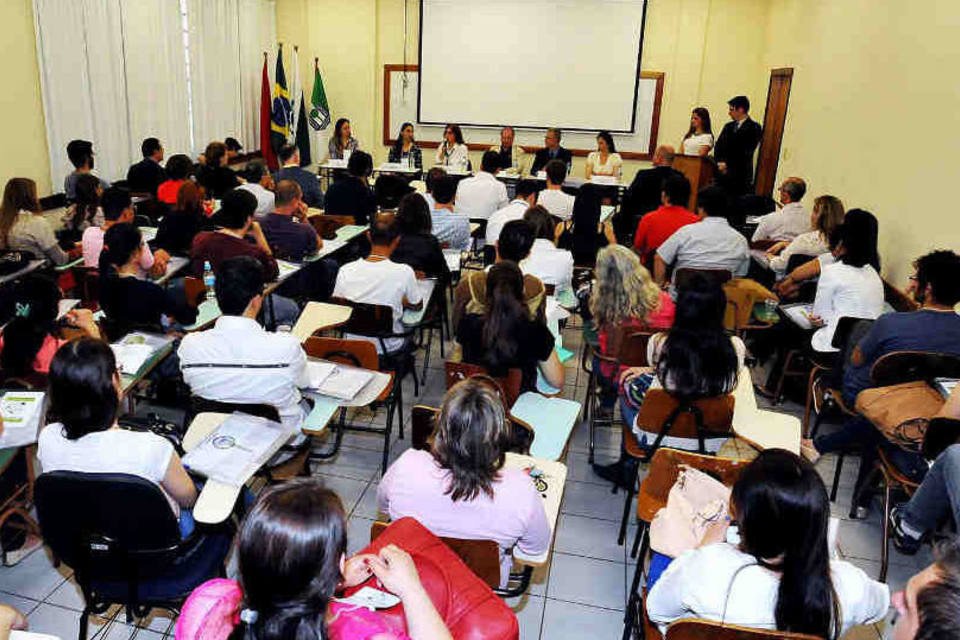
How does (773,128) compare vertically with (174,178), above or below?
above

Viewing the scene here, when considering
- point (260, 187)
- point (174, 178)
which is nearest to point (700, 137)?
point (260, 187)

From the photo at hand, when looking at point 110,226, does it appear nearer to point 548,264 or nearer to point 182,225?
point 182,225

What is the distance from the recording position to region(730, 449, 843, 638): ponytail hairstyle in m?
1.65

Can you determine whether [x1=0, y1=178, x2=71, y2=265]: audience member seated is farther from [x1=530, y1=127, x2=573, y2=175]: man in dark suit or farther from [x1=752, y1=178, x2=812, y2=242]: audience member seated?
[x1=530, y1=127, x2=573, y2=175]: man in dark suit

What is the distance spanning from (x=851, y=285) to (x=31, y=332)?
4143 millimetres

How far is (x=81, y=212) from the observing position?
542 centimetres

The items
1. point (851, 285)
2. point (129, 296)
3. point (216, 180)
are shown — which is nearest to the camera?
point (129, 296)

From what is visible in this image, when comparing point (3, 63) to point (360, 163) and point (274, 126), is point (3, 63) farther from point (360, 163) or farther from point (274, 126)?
point (274, 126)

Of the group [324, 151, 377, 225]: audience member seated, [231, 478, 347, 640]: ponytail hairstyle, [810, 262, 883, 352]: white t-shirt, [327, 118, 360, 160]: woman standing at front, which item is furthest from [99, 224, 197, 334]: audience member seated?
[327, 118, 360, 160]: woman standing at front

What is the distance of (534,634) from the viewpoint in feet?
8.91

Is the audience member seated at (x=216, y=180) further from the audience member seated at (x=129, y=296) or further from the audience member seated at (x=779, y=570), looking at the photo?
the audience member seated at (x=779, y=570)

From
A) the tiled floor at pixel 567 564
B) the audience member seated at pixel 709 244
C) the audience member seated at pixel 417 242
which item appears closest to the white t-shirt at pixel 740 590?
the tiled floor at pixel 567 564

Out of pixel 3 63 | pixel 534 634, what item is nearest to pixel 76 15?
pixel 3 63

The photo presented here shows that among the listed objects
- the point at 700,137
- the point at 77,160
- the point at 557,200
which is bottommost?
→ the point at 557,200
